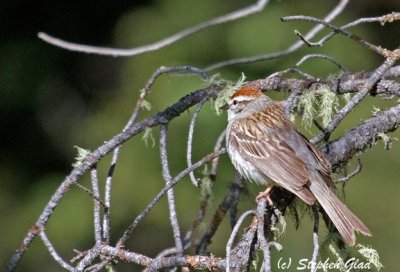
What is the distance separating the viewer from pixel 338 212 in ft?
11.6

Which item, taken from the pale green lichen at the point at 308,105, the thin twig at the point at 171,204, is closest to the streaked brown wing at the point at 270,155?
the pale green lichen at the point at 308,105

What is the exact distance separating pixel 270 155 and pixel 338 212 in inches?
26.8

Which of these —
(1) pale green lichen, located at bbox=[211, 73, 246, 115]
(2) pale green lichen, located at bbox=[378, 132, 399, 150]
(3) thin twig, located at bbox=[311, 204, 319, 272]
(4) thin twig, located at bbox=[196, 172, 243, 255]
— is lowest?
(3) thin twig, located at bbox=[311, 204, 319, 272]

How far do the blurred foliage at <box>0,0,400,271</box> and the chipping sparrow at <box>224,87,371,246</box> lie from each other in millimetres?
1040

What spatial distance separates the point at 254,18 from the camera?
20.6 ft

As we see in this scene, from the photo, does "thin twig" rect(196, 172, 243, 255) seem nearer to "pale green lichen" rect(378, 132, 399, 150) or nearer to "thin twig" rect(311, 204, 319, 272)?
"thin twig" rect(311, 204, 319, 272)

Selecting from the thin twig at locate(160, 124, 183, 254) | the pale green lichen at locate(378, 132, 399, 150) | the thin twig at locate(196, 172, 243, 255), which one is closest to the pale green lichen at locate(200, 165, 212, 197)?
the thin twig at locate(196, 172, 243, 255)

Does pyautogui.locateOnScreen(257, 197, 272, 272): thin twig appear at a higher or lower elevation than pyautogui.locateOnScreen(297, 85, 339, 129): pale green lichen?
lower

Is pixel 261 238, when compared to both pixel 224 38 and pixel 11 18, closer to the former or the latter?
pixel 224 38

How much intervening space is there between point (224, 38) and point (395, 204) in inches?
62.4

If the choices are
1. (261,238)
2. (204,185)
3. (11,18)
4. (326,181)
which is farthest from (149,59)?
(261,238)

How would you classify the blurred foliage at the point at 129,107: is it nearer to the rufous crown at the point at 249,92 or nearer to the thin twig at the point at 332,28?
the rufous crown at the point at 249,92

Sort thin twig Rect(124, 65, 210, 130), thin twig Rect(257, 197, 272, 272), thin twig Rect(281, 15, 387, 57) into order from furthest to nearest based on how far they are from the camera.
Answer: thin twig Rect(124, 65, 210, 130) → thin twig Rect(281, 15, 387, 57) → thin twig Rect(257, 197, 272, 272)

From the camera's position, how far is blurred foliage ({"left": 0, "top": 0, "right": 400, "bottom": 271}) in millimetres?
5930
